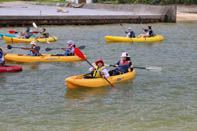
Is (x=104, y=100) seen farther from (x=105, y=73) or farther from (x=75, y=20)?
(x=75, y=20)

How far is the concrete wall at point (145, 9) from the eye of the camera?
1777 inches

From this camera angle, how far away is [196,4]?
50.3 meters

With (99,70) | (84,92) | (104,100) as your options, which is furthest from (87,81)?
(104,100)

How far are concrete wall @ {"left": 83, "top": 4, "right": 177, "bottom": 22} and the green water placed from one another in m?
21.1

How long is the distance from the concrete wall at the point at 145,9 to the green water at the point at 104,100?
69.2ft

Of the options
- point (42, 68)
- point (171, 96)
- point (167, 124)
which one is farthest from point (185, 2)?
point (167, 124)

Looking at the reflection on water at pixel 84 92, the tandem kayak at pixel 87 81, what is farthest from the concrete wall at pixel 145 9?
the reflection on water at pixel 84 92

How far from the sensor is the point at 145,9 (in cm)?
Answer: 4912

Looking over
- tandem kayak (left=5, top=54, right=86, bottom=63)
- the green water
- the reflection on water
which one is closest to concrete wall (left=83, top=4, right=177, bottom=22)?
the green water

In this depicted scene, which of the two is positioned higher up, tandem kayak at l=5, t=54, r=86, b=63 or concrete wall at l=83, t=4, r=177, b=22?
concrete wall at l=83, t=4, r=177, b=22

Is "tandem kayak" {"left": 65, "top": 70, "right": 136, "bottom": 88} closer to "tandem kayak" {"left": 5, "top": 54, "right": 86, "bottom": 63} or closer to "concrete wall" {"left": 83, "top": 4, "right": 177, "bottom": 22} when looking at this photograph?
"tandem kayak" {"left": 5, "top": 54, "right": 86, "bottom": 63}

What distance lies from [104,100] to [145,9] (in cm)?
3529

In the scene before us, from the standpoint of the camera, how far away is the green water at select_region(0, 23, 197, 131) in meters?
12.5

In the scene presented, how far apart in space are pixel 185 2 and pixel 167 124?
39848 mm
